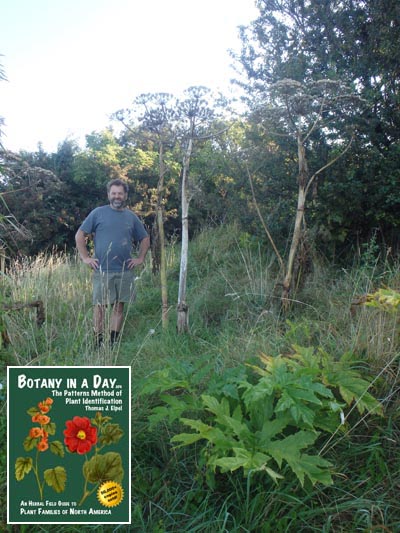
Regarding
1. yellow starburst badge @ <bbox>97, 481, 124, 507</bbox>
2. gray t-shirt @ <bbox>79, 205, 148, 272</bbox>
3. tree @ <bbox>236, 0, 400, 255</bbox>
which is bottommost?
yellow starburst badge @ <bbox>97, 481, 124, 507</bbox>

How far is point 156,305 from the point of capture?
6.39m

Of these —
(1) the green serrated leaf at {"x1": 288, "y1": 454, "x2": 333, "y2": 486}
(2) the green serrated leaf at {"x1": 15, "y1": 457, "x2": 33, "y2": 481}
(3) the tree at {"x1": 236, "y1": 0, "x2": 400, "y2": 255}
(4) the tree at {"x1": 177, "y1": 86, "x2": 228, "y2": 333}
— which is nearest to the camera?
(1) the green serrated leaf at {"x1": 288, "y1": 454, "x2": 333, "y2": 486}

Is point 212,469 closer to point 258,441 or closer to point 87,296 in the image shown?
point 258,441

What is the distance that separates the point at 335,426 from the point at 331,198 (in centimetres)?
435

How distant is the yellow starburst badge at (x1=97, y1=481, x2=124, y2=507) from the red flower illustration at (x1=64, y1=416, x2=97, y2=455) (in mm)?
181

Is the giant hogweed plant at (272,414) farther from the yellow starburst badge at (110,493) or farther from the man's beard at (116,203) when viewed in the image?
the man's beard at (116,203)

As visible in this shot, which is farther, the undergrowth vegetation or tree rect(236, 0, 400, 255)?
tree rect(236, 0, 400, 255)

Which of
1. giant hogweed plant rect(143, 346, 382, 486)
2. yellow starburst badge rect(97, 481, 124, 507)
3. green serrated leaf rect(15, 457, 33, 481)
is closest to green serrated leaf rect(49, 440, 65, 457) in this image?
green serrated leaf rect(15, 457, 33, 481)

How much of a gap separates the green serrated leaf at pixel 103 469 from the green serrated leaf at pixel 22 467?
26 cm

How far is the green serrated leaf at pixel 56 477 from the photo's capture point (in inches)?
88.7

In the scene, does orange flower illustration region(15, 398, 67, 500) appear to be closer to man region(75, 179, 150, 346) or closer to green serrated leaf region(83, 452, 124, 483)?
green serrated leaf region(83, 452, 124, 483)

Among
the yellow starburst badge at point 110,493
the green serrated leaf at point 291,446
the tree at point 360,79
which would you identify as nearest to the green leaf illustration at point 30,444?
the yellow starburst badge at point 110,493

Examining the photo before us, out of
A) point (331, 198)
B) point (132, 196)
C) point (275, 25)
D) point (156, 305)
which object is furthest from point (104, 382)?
point (132, 196)

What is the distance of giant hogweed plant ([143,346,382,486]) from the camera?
7.26ft
